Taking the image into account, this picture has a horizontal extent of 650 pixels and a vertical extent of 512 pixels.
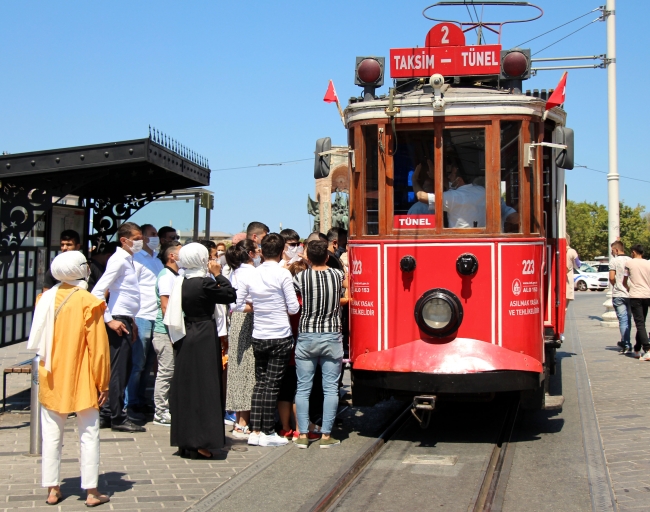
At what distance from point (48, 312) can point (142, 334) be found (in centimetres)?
278

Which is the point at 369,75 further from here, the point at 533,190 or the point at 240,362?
the point at 240,362

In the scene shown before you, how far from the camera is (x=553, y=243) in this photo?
8.72m

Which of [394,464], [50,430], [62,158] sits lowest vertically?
[394,464]

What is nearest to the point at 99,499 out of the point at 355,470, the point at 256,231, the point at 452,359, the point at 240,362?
the point at 355,470

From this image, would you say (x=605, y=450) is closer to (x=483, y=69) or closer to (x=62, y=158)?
(x=483, y=69)

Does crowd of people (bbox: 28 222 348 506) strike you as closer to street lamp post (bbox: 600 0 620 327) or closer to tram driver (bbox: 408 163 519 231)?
tram driver (bbox: 408 163 519 231)

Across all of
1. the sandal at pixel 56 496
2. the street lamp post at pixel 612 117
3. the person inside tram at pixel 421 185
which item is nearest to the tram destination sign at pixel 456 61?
the person inside tram at pixel 421 185

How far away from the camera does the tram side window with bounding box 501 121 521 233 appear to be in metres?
7.16

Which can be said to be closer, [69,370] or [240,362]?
[69,370]

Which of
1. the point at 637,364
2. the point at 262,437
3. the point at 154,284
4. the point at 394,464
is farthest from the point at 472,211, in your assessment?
the point at 637,364

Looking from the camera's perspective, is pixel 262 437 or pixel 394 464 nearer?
pixel 394 464

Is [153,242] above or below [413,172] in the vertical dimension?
below

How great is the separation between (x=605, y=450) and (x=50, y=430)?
4.69m

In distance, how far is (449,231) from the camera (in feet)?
23.3
